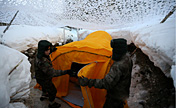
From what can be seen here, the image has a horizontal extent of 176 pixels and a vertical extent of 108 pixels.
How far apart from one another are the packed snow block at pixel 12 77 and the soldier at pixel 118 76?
683 millimetres

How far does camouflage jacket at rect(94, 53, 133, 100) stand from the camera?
102 centimetres

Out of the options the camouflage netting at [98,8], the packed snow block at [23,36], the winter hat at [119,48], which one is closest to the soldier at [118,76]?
the winter hat at [119,48]

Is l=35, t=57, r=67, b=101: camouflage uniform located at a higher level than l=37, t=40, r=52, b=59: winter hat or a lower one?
lower

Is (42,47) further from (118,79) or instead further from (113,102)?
(113,102)

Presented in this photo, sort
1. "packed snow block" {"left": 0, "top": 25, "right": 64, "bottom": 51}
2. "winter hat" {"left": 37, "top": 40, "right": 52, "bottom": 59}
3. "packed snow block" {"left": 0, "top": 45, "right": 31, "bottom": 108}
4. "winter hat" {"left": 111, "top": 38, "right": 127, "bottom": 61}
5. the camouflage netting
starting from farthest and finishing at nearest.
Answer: "packed snow block" {"left": 0, "top": 25, "right": 64, "bottom": 51}, "winter hat" {"left": 37, "top": 40, "right": 52, "bottom": 59}, the camouflage netting, "winter hat" {"left": 111, "top": 38, "right": 127, "bottom": 61}, "packed snow block" {"left": 0, "top": 45, "right": 31, "bottom": 108}

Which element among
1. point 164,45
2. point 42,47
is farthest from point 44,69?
point 164,45

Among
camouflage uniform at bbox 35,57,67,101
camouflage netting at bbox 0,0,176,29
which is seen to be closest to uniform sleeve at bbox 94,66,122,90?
camouflage uniform at bbox 35,57,67,101

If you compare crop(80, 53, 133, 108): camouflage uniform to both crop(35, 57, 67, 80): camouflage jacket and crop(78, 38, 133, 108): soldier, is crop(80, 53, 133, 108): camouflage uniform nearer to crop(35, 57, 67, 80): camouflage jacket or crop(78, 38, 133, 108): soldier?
crop(78, 38, 133, 108): soldier

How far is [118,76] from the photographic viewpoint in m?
1.02

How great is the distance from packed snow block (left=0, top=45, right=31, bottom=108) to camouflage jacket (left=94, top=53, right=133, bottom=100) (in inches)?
30.8

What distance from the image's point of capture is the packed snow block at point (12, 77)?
0.73 m

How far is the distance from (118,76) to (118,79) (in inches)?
1.5

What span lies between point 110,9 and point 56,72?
1263 mm

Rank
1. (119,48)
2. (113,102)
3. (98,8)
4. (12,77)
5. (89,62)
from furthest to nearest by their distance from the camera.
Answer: (89,62)
(98,8)
(113,102)
(119,48)
(12,77)
